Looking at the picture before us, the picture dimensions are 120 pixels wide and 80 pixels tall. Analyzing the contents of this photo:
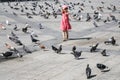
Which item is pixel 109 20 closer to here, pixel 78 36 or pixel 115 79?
pixel 78 36

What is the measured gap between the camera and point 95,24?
1582 inches

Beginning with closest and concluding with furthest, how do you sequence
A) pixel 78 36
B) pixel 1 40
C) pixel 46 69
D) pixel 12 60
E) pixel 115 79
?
pixel 115 79
pixel 46 69
pixel 12 60
pixel 1 40
pixel 78 36

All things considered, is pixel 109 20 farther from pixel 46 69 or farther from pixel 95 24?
pixel 46 69

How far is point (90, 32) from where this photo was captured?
36.2 metres

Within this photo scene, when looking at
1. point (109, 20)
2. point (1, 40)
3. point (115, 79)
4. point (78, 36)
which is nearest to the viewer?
point (115, 79)

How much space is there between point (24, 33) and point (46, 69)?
14.8 m

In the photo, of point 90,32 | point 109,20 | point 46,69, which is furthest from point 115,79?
point 109,20

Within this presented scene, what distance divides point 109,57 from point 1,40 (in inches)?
432

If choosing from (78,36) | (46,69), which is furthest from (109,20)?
(46,69)

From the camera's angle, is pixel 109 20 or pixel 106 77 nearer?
pixel 106 77

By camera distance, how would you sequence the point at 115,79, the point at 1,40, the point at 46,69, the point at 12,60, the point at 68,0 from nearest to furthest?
the point at 115,79 → the point at 46,69 → the point at 12,60 → the point at 1,40 → the point at 68,0

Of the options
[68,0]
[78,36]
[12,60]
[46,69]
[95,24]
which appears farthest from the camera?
[68,0]

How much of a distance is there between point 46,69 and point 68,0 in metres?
61.4

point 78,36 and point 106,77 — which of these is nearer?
point 106,77
